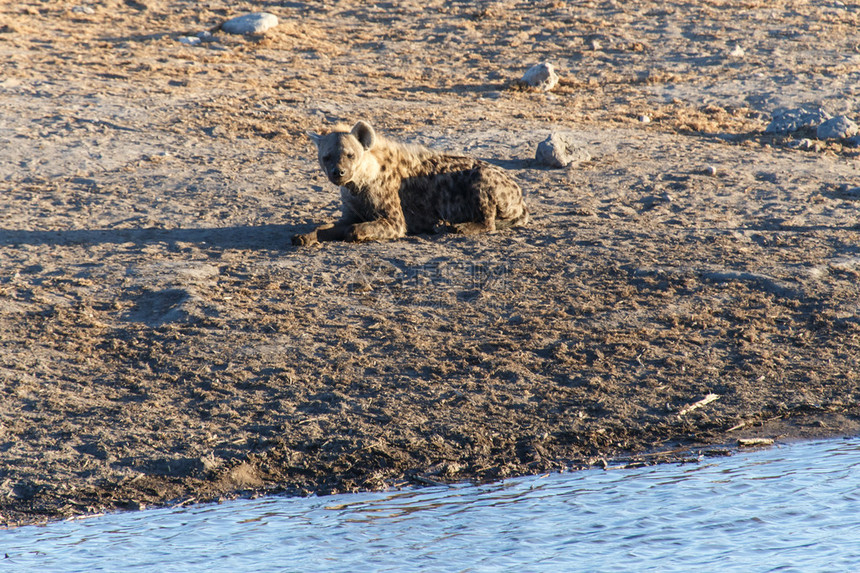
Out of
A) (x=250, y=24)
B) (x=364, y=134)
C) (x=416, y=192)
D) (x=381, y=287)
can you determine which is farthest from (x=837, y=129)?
(x=250, y=24)

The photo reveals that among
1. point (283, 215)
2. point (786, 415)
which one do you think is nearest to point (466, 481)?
point (786, 415)

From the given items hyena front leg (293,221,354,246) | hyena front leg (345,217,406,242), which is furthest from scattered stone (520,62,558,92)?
hyena front leg (293,221,354,246)

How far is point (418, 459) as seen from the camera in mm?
4129

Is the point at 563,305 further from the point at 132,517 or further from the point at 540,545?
the point at 132,517

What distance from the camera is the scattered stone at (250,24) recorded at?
36.6 ft

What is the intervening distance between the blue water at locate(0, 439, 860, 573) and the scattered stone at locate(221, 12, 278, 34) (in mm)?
8220

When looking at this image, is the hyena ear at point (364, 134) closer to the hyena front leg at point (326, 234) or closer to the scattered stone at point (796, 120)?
the hyena front leg at point (326, 234)

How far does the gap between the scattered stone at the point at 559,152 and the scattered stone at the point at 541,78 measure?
2.20 metres

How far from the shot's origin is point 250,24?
11211mm

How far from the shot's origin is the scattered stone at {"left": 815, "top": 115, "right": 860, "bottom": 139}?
8.84m

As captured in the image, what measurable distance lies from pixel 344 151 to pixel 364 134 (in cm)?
23

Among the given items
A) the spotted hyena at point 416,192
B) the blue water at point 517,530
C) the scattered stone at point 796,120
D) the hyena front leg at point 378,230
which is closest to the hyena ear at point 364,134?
the spotted hyena at point 416,192

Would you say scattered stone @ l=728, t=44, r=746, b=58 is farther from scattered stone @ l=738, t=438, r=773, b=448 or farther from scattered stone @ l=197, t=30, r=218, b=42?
scattered stone @ l=738, t=438, r=773, b=448

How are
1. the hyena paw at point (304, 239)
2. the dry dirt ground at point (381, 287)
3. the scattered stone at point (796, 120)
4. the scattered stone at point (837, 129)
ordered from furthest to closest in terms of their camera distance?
the scattered stone at point (796, 120) → the scattered stone at point (837, 129) → the hyena paw at point (304, 239) → the dry dirt ground at point (381, 287)
